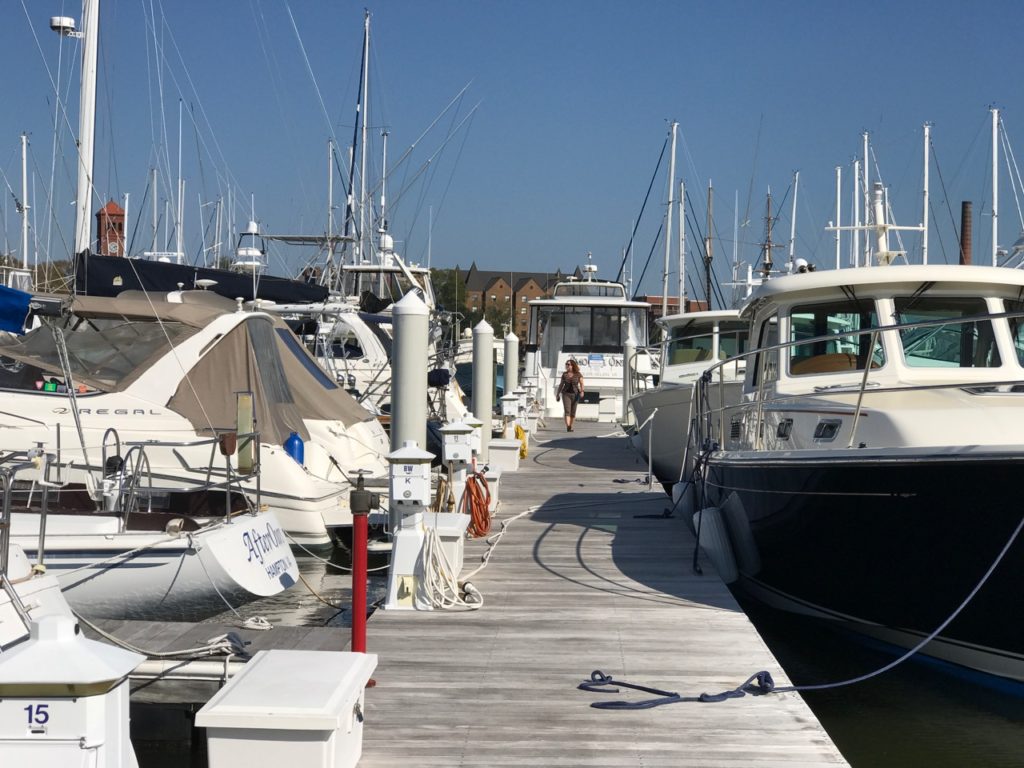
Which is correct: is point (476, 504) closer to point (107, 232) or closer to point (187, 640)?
point (187, 640)

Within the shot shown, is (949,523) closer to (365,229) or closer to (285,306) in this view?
(285,306)

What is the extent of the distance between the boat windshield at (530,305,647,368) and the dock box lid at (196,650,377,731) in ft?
75.6

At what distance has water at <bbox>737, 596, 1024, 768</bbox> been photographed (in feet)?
24.2

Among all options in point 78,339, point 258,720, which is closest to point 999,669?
point 258,720

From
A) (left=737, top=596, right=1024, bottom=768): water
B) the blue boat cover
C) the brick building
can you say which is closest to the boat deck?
(left=737, top=596, right=1024, bottom=768): water

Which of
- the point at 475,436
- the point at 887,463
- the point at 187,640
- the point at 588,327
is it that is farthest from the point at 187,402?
the point at 588,327

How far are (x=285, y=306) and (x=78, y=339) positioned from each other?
40.3 feet

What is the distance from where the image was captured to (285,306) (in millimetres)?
24812

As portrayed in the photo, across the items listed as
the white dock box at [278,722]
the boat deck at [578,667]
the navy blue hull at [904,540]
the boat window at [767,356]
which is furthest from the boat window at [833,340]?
the white dock box at [278,722]

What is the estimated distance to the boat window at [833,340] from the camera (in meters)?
9.88

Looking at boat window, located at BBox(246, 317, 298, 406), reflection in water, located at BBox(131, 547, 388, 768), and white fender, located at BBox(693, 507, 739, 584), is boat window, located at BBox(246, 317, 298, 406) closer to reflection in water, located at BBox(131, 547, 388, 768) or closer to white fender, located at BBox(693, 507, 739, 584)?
reflection in water, located at BBox(131, 547, 388, 768)

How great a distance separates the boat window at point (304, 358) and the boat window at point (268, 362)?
0.61 m

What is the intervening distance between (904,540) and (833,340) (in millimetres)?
2674

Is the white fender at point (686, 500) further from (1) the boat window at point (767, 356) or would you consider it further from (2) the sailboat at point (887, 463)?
(1) the boat window at point (767, 356)
